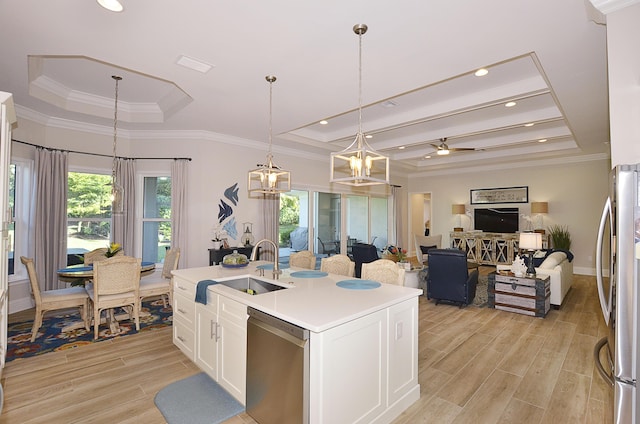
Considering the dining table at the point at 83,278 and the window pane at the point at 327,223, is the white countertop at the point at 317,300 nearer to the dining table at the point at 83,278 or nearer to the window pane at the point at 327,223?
the dining table at the point at 83,278

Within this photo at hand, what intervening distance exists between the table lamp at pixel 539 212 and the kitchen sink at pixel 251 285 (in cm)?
776

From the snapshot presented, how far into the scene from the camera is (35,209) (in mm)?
4699

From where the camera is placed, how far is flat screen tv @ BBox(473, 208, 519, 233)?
8555 mm

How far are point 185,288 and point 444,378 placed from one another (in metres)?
2.64

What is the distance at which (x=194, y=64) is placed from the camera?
10.5ft

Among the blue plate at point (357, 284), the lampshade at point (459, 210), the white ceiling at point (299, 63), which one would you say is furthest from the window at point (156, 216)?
the lampshade at point (459, 210)

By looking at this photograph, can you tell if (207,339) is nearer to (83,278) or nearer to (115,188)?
(83,278)

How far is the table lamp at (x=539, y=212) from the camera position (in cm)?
798

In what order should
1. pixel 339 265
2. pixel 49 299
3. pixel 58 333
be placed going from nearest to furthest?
pixel 49 299 < pixel 339 265 < pixel 58 333

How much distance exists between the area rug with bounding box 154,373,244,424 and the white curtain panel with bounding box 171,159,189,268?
121 inches

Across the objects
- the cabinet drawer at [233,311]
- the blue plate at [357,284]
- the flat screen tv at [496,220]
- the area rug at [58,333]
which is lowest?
the area rug at [58,333]

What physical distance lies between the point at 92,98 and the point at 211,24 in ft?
11.4

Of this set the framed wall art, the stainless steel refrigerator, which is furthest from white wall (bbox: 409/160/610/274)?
the stainless steel refrigerator

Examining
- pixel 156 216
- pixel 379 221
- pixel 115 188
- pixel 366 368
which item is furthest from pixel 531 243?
pixel 156 216
